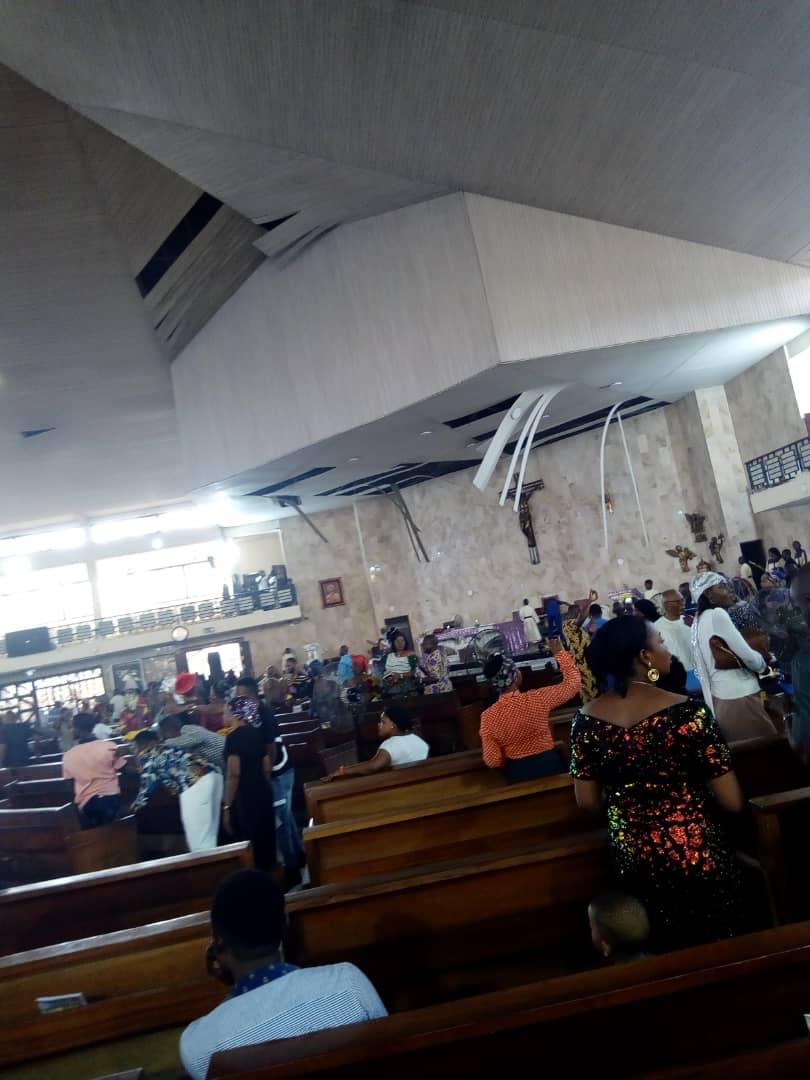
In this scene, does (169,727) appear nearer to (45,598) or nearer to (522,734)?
(522,734)

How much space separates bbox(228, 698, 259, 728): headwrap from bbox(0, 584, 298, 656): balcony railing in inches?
715

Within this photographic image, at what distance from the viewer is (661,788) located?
7.20 feet

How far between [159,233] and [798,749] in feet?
29.7

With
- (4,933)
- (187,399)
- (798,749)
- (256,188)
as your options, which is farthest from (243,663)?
(798,749)

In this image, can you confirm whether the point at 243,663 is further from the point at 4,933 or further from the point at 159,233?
the point at 4,933

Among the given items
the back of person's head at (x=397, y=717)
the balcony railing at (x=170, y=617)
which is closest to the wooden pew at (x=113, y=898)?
the back of person's head at (x=397, y=717)

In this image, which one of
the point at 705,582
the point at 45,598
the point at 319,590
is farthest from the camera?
the point at 45,598

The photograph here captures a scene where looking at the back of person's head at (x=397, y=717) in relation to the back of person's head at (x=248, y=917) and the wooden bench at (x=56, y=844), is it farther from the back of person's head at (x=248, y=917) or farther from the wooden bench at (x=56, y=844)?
the back of person's head at (x=248, y=917)

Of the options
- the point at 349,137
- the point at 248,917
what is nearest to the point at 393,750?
the point at 248,917

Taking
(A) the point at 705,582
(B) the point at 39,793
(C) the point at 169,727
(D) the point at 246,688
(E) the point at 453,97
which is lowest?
(B) the point at 39,793

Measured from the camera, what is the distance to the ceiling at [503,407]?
1042 centimetres

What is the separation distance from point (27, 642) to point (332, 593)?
8.12 metres

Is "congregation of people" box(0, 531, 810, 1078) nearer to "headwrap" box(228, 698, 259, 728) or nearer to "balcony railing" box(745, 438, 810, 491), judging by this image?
"headwrap" box(228, 698, 259, 728)

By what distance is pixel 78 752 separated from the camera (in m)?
5.99
